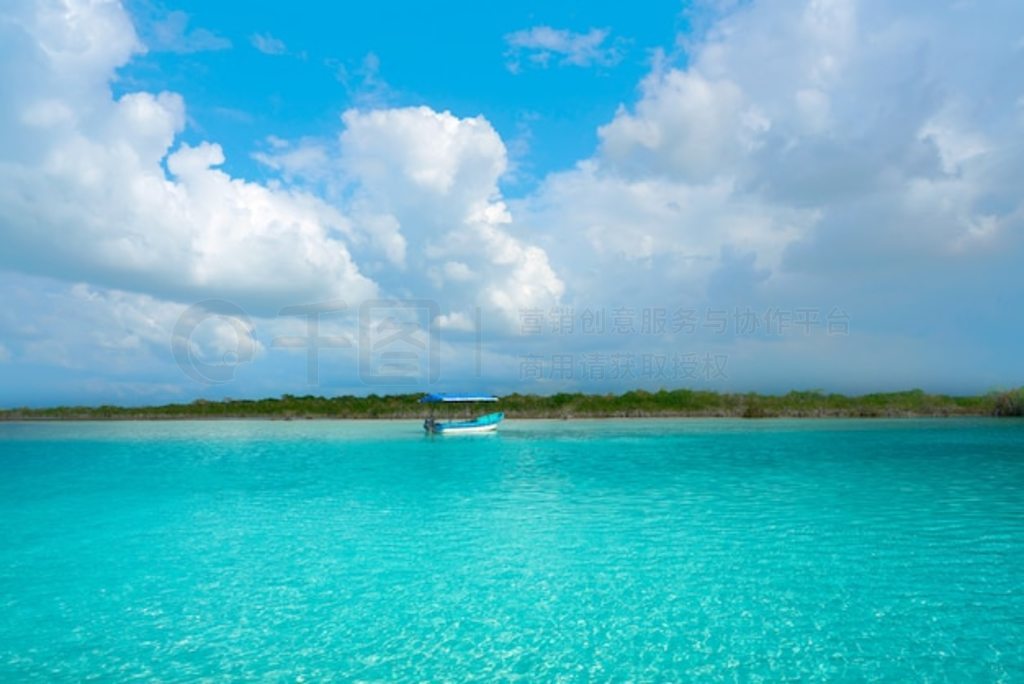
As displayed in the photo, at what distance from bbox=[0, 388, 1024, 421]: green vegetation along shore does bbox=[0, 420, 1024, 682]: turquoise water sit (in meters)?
76.8

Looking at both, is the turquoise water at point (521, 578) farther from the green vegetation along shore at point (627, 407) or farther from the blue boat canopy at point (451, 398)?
the green vegetation along shore at point (627, 407)

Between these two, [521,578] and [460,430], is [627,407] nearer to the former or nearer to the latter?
[460,430]

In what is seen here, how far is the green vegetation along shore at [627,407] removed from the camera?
97.5 metres

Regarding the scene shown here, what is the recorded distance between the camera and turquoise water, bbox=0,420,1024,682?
941cm

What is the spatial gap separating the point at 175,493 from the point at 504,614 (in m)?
20.3

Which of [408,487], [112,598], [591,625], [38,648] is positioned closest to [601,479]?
[408,487]

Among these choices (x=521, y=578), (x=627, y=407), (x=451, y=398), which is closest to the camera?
(x=521, y=578)

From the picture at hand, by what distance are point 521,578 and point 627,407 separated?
10246cm

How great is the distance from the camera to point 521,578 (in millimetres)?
13477

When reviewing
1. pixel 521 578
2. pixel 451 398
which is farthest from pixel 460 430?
pixel 521 578

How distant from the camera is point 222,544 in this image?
1697cm

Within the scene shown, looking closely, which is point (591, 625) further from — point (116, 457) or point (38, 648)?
point (116, 457)

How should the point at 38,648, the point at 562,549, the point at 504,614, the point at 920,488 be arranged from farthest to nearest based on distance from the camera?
1. the point at 920,488
2. the point at 562,549
3. the point at 504,614
4. the point at 38,648

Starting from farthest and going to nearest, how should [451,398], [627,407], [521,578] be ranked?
1. [627,407]
2. [451,398]
3. [521,578]
